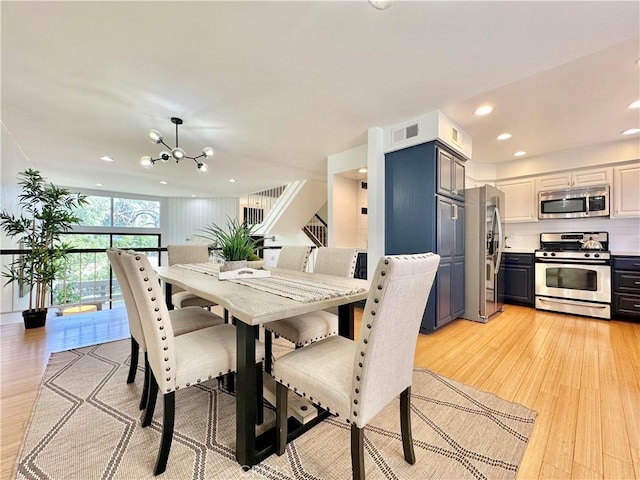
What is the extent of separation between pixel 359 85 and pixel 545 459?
2.86 meters

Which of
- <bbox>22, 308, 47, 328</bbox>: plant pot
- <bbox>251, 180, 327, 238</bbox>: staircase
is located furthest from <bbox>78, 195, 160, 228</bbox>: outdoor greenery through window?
<bbox>22, 308, 47, 328</bbox>: plant pot

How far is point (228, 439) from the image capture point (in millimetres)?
1429

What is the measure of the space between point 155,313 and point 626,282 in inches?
203

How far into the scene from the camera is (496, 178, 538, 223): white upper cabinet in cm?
447

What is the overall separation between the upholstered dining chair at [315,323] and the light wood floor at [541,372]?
1.02 m

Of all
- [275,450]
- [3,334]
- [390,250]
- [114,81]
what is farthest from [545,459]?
[3,334]

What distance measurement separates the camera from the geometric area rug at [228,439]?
123 cm

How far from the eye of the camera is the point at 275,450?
4.32 ft

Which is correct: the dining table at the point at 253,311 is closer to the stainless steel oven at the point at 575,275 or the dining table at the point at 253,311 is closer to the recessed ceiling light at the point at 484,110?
the recessed ceiling light at the point at 484,110

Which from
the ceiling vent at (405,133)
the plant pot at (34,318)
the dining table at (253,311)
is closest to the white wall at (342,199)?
the ceiling vent at (405,133)

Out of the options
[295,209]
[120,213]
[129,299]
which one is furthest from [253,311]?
[120,213]

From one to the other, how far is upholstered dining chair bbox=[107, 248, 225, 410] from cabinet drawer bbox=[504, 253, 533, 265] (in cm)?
454

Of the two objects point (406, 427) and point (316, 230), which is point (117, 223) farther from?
point (406, 427)

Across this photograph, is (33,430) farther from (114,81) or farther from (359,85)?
(359,85)
